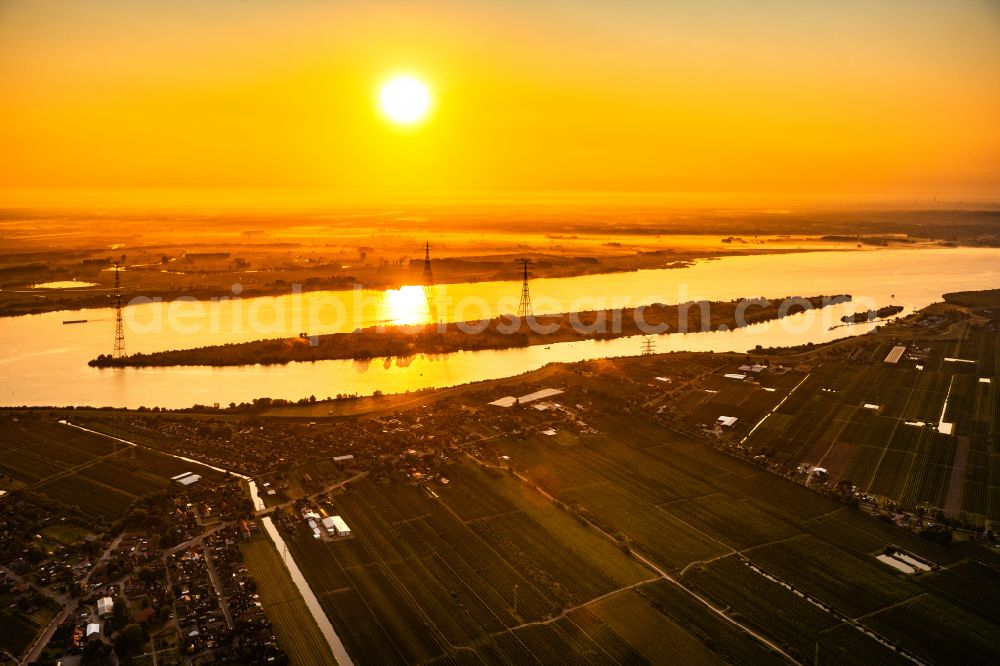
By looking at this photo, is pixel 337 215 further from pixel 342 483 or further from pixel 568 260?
pixel 342 483

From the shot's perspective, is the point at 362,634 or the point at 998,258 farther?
the point at 998,258

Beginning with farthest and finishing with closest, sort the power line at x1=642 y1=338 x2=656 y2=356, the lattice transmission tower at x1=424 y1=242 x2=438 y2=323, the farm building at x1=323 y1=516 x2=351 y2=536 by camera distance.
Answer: the lattice transmission tower at x1=424 y1=242 x2=438 y2=323, the power line at x1=642 y1=338 x2=656 y2=356, the farm building at x1=323 y1=516 x2=351 y2=536

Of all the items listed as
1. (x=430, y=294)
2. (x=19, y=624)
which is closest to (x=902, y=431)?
(x=19, y=624)

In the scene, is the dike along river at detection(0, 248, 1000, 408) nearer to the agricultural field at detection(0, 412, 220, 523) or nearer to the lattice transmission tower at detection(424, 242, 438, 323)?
the lattice transmission tower at detection(424, 242, 438, 323)

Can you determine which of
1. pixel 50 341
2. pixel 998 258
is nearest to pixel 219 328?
pixel 50 341

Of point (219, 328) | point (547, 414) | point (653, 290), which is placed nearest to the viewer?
point (547, 414)

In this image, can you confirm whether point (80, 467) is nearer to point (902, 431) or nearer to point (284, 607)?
point (284, 607)

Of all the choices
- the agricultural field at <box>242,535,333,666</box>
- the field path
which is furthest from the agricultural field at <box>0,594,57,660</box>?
the field path
